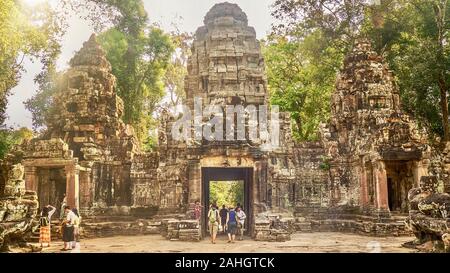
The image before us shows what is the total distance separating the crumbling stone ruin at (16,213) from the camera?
9430mm

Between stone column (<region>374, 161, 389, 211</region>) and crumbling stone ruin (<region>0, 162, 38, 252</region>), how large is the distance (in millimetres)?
11214

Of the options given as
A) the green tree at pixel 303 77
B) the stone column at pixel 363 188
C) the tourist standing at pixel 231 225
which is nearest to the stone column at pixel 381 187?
the stone column at pixel 363 188

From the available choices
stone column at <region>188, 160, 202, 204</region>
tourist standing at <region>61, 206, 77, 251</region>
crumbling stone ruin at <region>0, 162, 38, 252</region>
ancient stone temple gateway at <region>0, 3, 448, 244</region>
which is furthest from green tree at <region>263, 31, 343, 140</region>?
crumbling stone ruin at <region>0, 162, 38, 252</region>

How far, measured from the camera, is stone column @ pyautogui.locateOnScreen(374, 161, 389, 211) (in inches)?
587

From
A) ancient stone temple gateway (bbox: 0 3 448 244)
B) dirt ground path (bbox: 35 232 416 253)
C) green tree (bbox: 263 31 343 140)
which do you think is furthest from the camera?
green tree (bbox: 263 31 343 140)

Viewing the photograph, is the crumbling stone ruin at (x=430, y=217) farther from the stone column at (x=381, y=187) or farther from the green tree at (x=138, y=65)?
the green tree at (x=138, y=65)

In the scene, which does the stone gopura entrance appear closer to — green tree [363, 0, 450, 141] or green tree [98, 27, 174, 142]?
green tree [363, 0, 450, 141]

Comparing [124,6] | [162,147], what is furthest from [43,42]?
[162,147]

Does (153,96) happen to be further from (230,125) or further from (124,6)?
(230,125)

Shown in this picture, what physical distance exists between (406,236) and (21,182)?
12051 mm

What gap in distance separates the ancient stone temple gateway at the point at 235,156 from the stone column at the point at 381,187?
4cm

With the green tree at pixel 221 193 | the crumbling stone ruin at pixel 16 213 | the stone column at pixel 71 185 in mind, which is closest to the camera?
the crumbling stone ruin at pixel 16 213

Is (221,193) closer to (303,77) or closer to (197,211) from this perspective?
(303,77)

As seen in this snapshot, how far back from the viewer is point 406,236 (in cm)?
1412
